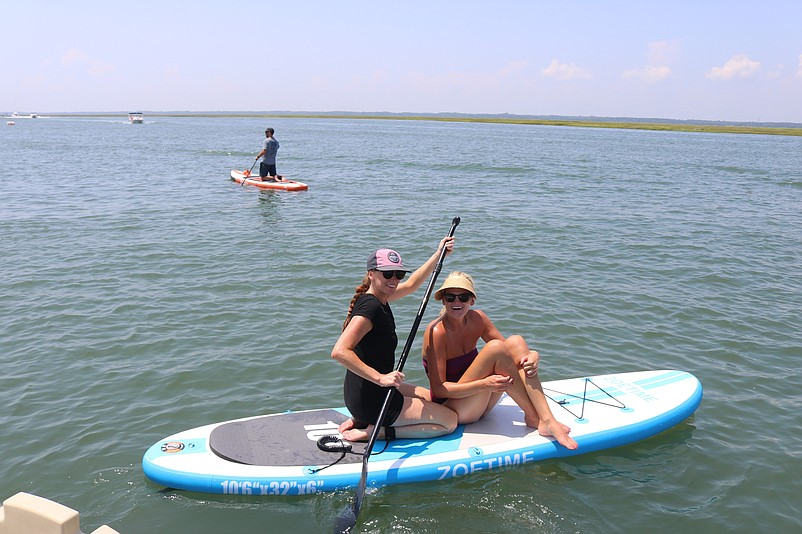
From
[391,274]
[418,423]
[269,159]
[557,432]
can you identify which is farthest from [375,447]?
[269,159]

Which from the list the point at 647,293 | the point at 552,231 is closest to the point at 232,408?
the point at 647,293

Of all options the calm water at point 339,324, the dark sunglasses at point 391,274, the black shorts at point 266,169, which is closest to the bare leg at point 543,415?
the calm water at point 339,324

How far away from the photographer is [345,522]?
16.7ft

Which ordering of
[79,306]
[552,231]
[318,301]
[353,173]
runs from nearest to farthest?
[79,306] → [318,301] → [552,231] → [353,173]

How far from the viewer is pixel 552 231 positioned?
656 inches

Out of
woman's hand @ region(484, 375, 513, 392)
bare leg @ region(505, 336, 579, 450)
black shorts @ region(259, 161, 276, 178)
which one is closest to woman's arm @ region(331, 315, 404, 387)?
woman's hand @ region(484, 375, 513, 392)

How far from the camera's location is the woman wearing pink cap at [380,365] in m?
4.82

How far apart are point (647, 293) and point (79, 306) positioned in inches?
394

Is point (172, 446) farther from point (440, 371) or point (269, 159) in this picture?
point (269, 159)

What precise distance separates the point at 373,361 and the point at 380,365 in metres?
0.09

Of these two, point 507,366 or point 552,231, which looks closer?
point 507,366

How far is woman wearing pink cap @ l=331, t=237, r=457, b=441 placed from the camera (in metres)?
4.82

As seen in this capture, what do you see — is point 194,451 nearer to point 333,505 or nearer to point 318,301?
point 333,505

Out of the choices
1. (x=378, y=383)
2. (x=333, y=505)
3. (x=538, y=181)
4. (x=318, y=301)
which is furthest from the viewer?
(x=538, y=181)
